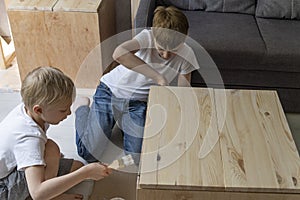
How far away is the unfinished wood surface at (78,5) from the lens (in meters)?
2.15

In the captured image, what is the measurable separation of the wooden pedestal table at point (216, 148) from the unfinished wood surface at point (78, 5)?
741 mm

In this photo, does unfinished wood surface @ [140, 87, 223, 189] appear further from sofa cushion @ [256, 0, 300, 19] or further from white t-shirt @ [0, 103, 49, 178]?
sofa cushion @ [256, 0, 300, 19]

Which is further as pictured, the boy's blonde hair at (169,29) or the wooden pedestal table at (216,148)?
the boy's blonde hair at (169,29)

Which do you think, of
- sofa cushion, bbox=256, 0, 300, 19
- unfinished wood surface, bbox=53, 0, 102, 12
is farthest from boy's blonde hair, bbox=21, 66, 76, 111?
sofa cushion, bbox=256, 0, 300, 19

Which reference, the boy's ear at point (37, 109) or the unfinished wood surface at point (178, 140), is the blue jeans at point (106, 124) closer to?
the unfinished wood surface at point (178, 140)

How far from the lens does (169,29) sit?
1670mm

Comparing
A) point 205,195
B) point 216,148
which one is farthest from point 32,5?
point 205,195

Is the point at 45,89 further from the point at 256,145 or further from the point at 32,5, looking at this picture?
the point at 32,5

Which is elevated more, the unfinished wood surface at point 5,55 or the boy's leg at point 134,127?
the unfinished wood surface at point 5,55

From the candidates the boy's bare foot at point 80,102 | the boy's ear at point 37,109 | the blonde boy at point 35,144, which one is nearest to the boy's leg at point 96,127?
the boy's bare foot at point 80,102

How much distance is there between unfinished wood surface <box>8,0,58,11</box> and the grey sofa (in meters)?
0.48

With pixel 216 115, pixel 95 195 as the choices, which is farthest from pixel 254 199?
pixel 95 195

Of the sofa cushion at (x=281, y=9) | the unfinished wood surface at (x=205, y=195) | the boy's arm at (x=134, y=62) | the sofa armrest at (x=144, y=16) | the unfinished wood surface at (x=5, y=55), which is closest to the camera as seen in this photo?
the unfinished wood surface at (x=205, y=195)

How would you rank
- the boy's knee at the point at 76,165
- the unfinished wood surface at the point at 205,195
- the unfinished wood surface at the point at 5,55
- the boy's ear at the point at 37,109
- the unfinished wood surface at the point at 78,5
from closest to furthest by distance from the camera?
the unfinished wood surface at the point at 205,195 → the boy's ear at the point at 37,109 → the boy's knee at the point at 76,165 → the unfinished wood surface at the point at 78,5 → the unfinished wood surface at the point at 5,55
